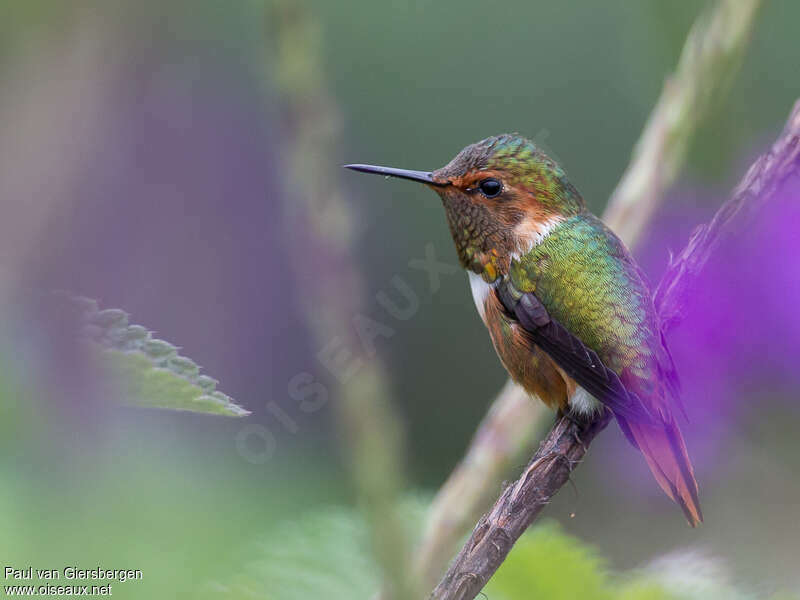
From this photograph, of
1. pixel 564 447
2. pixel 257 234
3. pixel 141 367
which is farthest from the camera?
pixel 257 234

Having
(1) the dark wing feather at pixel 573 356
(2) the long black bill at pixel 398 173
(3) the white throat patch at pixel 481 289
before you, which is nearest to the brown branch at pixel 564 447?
(1) the dark wing feather at pixel 573 356

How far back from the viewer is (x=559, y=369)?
2.01 m

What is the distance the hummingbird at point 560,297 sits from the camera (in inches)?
70.9

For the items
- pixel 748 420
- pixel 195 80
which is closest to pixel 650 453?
pixel 748 420

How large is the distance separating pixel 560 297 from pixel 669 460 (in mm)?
438

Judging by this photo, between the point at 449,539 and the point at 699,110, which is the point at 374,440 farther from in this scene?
the point at 699,110

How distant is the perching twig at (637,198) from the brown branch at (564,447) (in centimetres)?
7

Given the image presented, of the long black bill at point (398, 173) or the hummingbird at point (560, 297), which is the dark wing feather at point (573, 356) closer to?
the hummingbird at point (560, 297)

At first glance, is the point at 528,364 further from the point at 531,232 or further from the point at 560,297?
the point at 531,232

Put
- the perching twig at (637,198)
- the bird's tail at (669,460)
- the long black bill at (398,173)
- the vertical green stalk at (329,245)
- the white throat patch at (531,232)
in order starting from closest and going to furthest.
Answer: the vertical green stalk at (329,245) → the perching twig at (637,198) → the bird's tail at (669,460) → the long black bill at (398,173) → the white throat patch at (531,232)

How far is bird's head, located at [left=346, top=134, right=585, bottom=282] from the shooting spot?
7.00 ft

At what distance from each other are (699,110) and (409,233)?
2691 millimetres

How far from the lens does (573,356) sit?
6.34ft

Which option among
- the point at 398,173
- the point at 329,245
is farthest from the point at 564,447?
the point at 329,245
